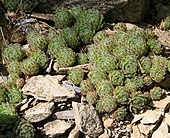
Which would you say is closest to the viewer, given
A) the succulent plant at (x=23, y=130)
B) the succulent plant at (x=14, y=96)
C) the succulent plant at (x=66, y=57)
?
the succulent plant at (x=23, y=130)

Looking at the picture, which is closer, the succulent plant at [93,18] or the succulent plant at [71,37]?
the succulent plant at [71,37]

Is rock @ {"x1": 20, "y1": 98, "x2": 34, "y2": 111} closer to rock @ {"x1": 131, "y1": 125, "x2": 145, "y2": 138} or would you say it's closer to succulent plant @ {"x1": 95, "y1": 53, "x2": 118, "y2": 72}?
succulent plant @ {"x1": 95, "y1": 53, "x2": 118, "y2": 72}

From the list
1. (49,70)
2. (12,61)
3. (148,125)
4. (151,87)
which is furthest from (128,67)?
(12,61)

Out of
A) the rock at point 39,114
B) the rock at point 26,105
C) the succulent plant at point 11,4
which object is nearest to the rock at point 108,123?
the rock at point 39,114

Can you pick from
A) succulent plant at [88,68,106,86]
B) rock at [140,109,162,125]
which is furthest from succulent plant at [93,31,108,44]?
rock at [140,109,162,125]

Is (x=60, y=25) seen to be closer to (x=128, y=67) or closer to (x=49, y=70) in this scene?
(x=49, y=70)

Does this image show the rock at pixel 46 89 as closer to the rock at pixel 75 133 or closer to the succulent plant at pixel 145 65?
the rock at pixel 75 133

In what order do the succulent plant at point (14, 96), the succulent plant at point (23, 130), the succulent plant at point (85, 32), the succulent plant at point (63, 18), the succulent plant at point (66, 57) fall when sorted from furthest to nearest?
1. the succulent plant at point (63, 18)
2. the succulent plant at point (85, 32)
3. the succulent plant at point (66, 57)
4. the succulent plant at point (14, 96)
5. the succulent plant at point (23, 130)
